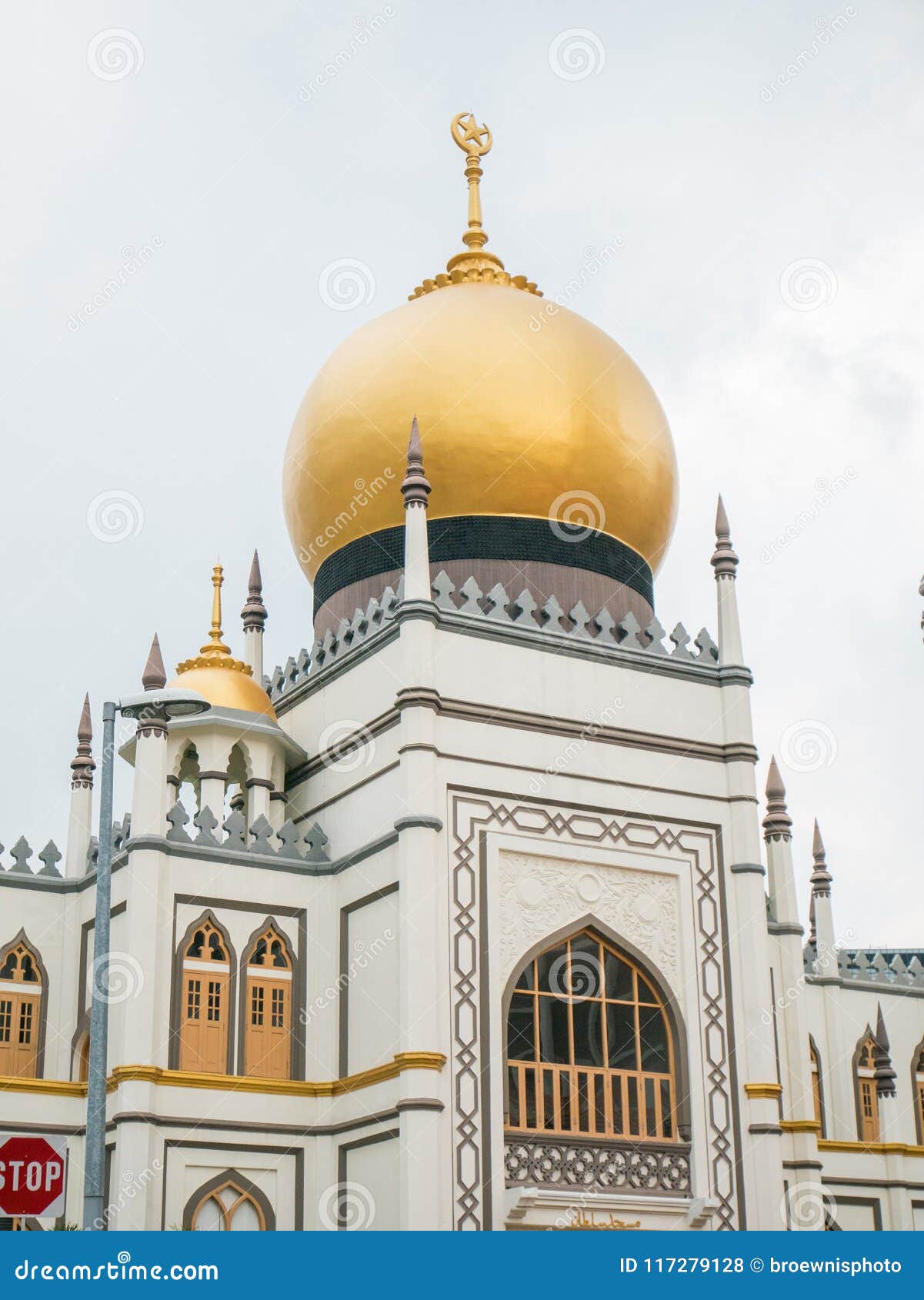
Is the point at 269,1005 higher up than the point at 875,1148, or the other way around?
the point at 269,1005

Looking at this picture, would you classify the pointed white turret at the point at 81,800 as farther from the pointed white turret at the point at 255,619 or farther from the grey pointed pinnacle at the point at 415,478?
the grey pointed pinnacle at the point at 415,478

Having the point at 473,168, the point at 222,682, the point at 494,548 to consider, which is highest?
the point at 473,168

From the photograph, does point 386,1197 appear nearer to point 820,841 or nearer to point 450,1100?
point 450,1100

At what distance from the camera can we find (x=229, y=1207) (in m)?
17.4

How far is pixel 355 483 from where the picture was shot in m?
21.6

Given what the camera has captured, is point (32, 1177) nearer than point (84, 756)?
Yes

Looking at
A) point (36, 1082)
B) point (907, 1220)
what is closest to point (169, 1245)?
point (36, 1082)

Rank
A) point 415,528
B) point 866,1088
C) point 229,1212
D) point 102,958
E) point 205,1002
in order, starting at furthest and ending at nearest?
point 866,1088 → point 415,528 → point 205,1002 → point 229,1212 → point 102,958

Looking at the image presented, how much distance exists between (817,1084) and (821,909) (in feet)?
9.05

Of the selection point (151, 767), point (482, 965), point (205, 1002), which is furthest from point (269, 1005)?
point (151, 767)

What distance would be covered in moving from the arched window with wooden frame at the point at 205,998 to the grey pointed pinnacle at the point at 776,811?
719 cm

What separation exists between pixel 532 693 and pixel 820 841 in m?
7.82

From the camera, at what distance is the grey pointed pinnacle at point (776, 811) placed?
2134 cm

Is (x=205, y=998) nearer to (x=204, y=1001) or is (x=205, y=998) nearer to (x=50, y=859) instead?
(x=204, y=1001)
